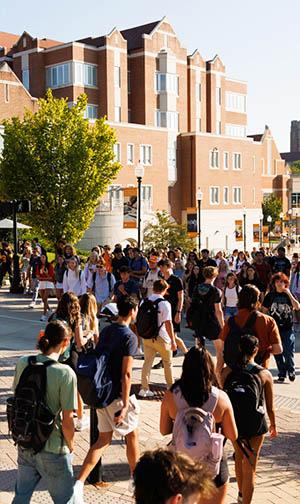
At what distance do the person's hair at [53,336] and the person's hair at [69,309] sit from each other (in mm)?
2512

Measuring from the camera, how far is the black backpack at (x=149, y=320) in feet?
30.0

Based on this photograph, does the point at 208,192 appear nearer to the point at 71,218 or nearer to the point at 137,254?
the point at 71,218

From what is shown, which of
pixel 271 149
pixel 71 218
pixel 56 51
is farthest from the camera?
pixel 271 149

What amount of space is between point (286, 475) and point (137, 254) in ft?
35.9

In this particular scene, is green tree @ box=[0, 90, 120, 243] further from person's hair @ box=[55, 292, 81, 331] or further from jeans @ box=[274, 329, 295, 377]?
person's hair @ box=[55, 292, 81, 331]

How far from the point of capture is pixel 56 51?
59.3 metres

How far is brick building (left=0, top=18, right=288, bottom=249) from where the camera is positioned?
192 ft

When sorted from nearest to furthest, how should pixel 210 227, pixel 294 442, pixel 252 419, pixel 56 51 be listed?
1. pixel 252 419
2. pixel 294 442
3. pixel 56 51
4. pixel 210 227

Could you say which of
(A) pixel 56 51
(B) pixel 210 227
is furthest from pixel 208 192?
(A) pixel 56 51

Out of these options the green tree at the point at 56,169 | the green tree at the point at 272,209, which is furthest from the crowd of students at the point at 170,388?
the green tree at the point at 272,209

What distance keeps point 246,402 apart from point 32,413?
1703 mm

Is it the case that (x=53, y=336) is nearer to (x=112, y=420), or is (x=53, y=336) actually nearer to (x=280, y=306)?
(x=112, y=420)

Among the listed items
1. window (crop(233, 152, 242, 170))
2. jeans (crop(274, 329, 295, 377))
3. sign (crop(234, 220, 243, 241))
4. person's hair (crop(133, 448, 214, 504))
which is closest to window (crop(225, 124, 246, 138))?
window (crop(233, 152, 242, 170))

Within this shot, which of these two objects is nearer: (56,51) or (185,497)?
(185,497)
